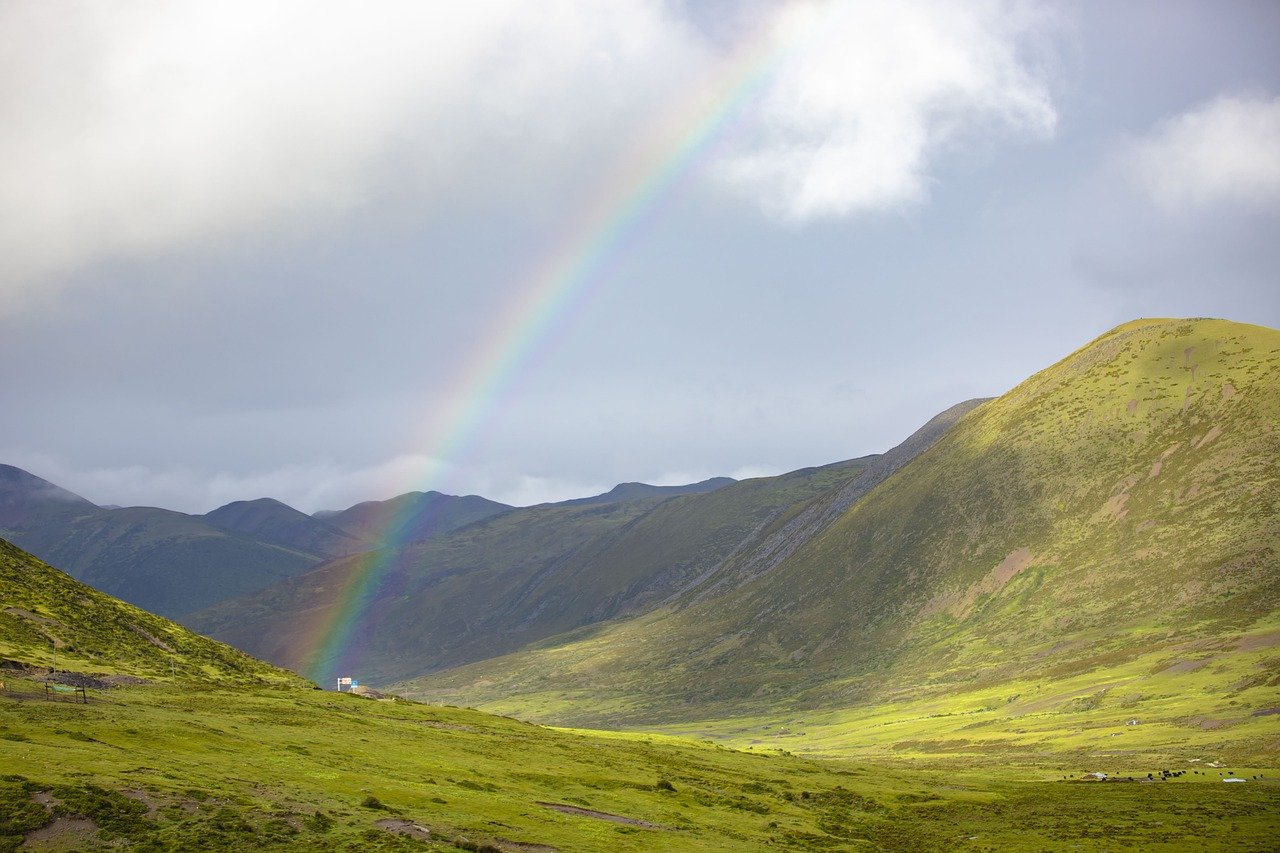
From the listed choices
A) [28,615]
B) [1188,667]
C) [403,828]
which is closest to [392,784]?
[403,828]

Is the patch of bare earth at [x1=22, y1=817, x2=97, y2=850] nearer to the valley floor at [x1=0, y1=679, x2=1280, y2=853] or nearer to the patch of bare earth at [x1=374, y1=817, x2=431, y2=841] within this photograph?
the valley floor at [x1=0, y1=679, x2=1280, y2=853]

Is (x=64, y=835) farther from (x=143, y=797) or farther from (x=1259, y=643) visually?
(x=1259, y=643)

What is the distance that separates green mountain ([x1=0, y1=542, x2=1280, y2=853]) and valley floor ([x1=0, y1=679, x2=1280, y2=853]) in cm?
23

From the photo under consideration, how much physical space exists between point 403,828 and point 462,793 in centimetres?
1564

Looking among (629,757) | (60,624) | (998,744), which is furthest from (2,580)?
(998,744)

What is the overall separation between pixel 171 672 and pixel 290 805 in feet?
219

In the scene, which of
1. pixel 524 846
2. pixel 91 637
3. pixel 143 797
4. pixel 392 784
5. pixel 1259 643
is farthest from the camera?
pixel 1259 643

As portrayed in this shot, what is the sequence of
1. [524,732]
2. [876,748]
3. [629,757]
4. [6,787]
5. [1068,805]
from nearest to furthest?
[6,787] → [1068,805] → [629,757] → [524,732] → [876,748]

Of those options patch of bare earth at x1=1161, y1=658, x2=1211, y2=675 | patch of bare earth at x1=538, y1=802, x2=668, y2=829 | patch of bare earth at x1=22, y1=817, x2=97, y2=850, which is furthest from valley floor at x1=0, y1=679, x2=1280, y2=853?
patch of bare earth at x1=1161, y1=658, x2=1211, y2=675

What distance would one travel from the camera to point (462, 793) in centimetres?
7206

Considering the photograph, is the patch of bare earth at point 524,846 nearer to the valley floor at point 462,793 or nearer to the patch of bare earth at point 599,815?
the valley floor at point 462,793

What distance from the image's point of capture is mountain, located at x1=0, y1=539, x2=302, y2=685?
102812 millimetres

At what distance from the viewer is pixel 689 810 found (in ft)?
268

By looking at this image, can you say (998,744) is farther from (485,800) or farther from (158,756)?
(158,756)
